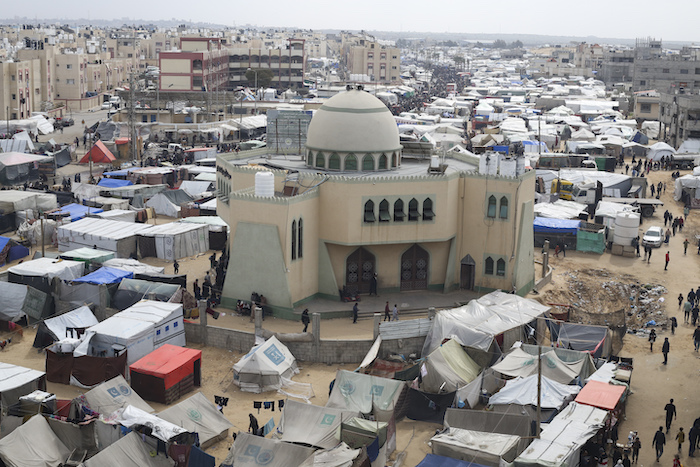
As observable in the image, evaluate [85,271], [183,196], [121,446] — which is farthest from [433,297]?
[183,196]

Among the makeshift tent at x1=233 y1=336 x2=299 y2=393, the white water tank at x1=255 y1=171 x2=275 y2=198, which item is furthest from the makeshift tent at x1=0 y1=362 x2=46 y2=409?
the white water tank at x1=255 y1=171 x2=275 y2=198

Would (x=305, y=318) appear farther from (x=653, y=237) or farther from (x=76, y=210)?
(x=653, y=237)

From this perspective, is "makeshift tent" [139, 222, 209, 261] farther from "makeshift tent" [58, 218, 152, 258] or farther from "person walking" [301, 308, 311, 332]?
"person walking" [301, 308, 311, 332]

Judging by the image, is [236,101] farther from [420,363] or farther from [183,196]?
[420,363]

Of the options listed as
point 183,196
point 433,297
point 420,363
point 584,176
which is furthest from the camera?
point 584,176

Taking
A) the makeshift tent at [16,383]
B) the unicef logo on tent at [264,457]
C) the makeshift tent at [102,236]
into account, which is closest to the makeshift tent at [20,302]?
the makeshift tent at [102,236]

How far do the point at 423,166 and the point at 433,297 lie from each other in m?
5.48

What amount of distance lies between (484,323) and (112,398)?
10414mm

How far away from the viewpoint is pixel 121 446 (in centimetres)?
1688

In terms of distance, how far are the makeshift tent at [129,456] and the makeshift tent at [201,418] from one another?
1287 mm

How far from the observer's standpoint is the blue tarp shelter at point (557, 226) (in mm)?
36938

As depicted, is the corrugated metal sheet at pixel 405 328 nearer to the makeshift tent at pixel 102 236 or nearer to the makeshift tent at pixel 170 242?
the makeshift tent at pixel 170 242

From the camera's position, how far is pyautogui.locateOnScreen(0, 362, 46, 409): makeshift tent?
19219mm

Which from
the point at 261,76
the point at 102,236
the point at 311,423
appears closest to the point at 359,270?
the point at 311,423
